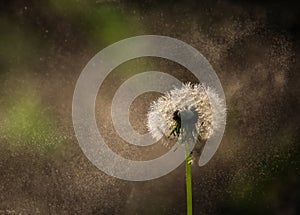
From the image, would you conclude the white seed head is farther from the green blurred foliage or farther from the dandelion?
the green blurred foliage

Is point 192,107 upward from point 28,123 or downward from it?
downward

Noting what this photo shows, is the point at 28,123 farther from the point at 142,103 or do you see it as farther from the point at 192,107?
the point at 192,107

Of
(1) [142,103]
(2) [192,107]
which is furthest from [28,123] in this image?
(2) [192,107]

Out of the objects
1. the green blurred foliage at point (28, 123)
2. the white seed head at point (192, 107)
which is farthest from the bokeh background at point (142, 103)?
the white seed head at point (192, 107)

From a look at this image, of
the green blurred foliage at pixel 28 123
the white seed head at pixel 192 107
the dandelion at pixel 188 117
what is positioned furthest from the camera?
the green blurred foliage at pixel 28 123

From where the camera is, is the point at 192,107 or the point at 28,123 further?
the point at 28,123

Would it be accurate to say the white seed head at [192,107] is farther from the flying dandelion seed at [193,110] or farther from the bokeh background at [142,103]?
the bokeh background at [142,103]

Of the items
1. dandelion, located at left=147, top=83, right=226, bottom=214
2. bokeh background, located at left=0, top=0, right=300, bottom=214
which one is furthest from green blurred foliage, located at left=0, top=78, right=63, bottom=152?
dandelion, located at left=147, top=83, right=226, bottom=214
